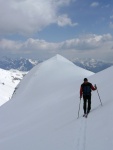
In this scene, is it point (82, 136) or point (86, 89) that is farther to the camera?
point (86, 89)

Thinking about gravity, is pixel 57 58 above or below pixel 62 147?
above

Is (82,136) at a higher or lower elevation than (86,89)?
lower

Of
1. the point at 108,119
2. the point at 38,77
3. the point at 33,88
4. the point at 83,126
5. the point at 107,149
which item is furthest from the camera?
the point at 38,77

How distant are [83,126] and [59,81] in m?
46.9

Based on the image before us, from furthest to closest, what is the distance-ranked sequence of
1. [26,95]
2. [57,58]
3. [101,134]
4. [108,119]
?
[57,58] → [26,95] → [108,119] → [101,134]

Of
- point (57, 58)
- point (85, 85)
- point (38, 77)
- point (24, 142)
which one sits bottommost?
point (24, 142)

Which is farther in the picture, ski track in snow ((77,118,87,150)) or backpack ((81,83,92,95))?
backpack ((81,83,92,95))

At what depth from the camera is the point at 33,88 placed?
6538 cm

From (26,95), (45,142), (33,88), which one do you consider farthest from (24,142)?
(33,88)

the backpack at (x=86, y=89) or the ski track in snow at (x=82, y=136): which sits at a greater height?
the backpack at (x=86, y=89)

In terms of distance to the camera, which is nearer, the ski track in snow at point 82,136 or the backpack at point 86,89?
the ski track in snow at point 82,136

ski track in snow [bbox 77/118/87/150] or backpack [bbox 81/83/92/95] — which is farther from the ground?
backpack [bbox 81/83/92/95]

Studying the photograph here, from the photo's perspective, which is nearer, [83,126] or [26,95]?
[83,126]

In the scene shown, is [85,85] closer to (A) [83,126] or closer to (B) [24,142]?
(A) [83,126]
